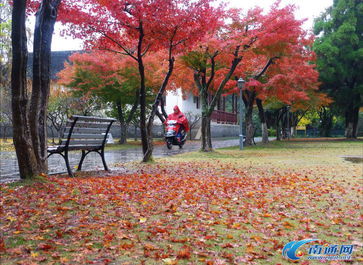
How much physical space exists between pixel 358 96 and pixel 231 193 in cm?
2848

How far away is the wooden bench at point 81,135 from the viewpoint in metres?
6.70

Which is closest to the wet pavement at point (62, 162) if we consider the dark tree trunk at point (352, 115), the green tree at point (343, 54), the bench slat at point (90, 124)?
the bench slat at point (90, 124)

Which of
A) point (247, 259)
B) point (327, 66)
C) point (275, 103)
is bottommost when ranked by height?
point (247, 259)

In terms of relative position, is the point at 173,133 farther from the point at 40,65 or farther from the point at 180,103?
the point at 180,103

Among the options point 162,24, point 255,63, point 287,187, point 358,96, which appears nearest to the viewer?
point 287,187

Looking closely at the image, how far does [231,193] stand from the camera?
5746 millimetres

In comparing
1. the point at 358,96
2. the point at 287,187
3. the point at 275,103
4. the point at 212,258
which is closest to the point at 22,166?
the point at 212,258

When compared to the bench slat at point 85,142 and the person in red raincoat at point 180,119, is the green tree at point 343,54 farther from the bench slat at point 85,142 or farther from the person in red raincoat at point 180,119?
the bench slat at point 85,142

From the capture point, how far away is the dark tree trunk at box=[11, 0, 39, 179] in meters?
5.22

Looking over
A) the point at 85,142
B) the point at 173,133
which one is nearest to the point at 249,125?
the point at 173,133

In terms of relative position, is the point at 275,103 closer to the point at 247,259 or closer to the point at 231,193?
the point at 231,193

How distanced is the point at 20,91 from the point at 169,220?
2616 mm

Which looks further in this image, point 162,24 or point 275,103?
point 275,103

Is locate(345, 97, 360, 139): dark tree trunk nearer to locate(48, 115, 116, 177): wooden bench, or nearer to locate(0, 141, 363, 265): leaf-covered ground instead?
locate(0, 141, 363, 265): leaf-covered ground
